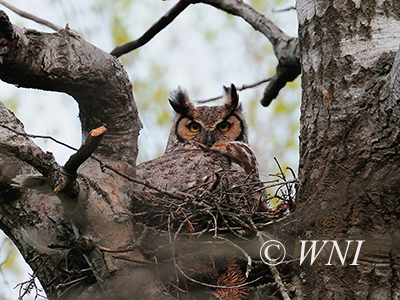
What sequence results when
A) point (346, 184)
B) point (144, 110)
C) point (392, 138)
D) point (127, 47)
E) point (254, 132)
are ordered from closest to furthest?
point (392, 138)
point (346, 184)
point (127, 47)
point (144, 110)
point (254, 132)

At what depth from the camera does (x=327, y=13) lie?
265 cm

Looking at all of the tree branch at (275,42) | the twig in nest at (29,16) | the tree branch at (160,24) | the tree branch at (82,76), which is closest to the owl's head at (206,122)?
the tree branch at (275,42)

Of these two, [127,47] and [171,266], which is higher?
[127,47]

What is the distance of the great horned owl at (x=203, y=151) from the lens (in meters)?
3.17

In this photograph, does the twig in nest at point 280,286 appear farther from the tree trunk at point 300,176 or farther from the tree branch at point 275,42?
the tree branch at point 275,42

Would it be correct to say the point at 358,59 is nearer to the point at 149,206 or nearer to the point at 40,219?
the point at 149,206

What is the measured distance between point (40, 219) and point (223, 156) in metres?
1.66

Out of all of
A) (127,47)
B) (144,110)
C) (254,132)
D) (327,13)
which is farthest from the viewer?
(254,132)

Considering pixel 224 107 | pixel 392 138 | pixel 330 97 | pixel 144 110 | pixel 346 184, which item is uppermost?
pixel 144 110

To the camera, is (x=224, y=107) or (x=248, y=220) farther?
(x=224, y=107)

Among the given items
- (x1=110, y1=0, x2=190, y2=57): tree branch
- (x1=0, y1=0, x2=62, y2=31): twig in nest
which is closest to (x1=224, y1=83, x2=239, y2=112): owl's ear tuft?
(x1=110, y1=0, x2=190, y2=57): tree branch

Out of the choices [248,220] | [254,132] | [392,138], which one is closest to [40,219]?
[248,220]

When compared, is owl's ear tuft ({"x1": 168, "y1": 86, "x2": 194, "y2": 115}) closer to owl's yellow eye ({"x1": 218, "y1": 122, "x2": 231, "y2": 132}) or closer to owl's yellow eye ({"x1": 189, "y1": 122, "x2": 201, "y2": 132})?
owl's yellow eye ({"x1": 189, "y1": 122, "x2": 201, "y2": 132})

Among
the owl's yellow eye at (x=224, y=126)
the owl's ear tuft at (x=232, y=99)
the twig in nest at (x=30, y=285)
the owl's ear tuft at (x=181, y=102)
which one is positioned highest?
the owl's ear tuft at (x=181, y=102)
